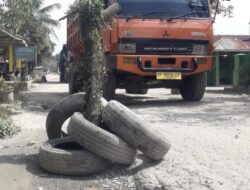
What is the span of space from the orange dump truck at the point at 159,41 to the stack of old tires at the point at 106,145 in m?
5.67

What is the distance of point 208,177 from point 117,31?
6899 mm

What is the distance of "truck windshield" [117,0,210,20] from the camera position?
12.5 m

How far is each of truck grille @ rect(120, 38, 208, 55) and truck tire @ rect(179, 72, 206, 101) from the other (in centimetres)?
106

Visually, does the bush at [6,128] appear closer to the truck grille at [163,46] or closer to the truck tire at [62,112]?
the truck tire at [62,112]

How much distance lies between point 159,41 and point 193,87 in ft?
6.58

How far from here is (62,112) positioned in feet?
24.7

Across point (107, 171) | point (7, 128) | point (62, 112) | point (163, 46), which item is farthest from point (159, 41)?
point (107, 171)

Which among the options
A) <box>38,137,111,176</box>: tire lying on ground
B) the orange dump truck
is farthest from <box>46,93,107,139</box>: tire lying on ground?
the orange dump truck

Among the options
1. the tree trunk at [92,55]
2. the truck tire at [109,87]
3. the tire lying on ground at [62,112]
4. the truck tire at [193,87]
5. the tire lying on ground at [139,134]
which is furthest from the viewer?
the truck tire at [193,87]

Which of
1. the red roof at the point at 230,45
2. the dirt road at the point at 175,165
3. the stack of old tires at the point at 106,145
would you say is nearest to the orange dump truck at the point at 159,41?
the dirt road at the point at 175,165

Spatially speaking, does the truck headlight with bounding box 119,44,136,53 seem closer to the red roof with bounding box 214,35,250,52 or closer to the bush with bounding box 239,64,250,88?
the bush with bounding box 239,64,250,88

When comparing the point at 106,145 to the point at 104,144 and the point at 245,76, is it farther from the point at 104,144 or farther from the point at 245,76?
the point at 245,76

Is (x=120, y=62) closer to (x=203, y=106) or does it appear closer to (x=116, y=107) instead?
(x=203, y=106)

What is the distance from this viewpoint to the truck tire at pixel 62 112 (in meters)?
7.46
